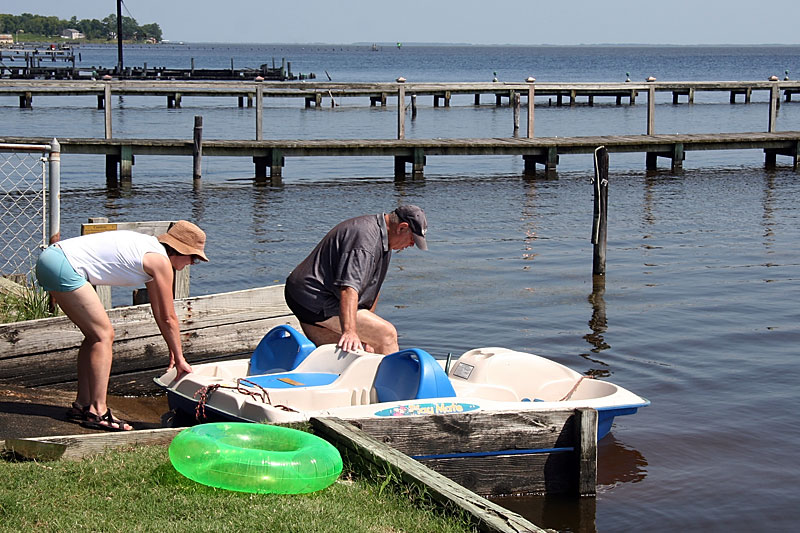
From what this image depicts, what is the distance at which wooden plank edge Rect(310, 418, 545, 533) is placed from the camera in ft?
14.9

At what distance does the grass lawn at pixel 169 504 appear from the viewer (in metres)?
4.49

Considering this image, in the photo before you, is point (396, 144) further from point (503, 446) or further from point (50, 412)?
point (503, 446)

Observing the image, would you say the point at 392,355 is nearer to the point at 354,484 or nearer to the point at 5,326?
Answer: the point at 354,484

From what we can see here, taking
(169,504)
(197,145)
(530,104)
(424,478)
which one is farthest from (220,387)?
(530,104)

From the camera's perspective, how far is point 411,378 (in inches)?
252

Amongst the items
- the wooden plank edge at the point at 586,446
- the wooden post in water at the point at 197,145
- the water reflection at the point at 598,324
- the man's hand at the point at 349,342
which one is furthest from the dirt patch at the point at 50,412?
the wooden post in water at the point at 197,145

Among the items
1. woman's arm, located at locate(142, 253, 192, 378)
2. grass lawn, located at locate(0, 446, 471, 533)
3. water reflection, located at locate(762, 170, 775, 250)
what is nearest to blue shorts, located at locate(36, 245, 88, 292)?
woman's arm, located at locate(142, 253, 192, 378)

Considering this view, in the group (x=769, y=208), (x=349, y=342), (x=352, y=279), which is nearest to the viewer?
(x=349, y=342)

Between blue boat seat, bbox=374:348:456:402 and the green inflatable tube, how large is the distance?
1189mm

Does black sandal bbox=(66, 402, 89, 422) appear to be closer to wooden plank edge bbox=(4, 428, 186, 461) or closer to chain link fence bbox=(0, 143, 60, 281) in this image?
wooden plank edge bbox=(4, 428, 186, 461)

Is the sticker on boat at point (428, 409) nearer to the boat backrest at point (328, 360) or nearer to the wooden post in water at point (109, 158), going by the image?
the boat backrest at point (328, 360)

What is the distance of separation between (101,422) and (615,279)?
8.93m

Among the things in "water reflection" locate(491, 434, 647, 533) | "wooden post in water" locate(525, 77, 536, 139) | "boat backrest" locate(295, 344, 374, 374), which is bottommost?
"water reflection" locate(491, 434, 647, 533)

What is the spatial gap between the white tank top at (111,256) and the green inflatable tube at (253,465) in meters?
1.39
